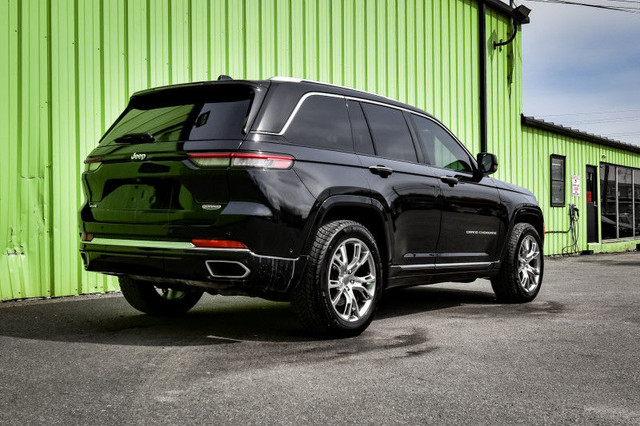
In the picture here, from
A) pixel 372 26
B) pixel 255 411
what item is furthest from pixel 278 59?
pixel 255 411

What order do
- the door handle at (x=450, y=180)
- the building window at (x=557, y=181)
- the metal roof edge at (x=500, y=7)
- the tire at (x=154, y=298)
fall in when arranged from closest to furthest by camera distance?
the tire at (x=154, y=298)
the door handle at (x=450, y=180)
the metal roof edge at (x=500, y=7)
the building window at (x=557, y=181)

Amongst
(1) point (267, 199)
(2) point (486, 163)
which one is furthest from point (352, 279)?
(2) point (486, 163)

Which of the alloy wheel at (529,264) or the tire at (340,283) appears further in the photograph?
the alloy wheel at (529,264)

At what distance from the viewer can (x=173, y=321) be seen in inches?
228

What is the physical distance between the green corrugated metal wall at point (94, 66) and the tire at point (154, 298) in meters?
1.81

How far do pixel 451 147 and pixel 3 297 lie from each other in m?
4.66

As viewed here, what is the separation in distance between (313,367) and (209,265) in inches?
37.0

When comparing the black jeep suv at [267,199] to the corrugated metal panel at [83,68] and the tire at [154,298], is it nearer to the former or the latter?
the tire at [154,298]

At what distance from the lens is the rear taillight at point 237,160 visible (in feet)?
14.3

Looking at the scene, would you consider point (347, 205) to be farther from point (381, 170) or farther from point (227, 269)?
point (227, 269)

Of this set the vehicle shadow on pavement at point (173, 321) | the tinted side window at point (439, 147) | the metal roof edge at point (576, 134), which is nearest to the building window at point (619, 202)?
the metal roof edge at point (576, 134)

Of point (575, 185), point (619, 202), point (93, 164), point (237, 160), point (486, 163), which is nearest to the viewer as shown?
point (237, 160)

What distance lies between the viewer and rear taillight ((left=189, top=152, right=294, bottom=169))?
436 cm

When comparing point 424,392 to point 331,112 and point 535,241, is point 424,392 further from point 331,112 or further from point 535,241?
point 535,241
